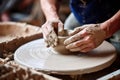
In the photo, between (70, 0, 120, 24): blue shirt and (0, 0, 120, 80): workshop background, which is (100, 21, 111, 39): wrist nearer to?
(70, 0, 120, 24): blue shirt

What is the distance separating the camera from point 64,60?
152 cm

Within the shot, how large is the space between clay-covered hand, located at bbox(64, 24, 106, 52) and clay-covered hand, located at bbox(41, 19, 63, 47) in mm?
73

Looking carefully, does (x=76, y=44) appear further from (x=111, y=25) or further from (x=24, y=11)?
(x=24, y=11)

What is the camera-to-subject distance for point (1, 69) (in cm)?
132

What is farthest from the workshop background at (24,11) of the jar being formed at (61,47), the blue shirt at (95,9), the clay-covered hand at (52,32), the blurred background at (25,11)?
the jar being formed at (61,47)

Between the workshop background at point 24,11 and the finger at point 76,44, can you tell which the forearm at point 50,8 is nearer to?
the finger at point 76,44

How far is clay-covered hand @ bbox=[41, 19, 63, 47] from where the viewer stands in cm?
158

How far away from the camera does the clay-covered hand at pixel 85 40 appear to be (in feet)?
5.04

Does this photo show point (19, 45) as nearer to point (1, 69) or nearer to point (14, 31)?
point (14, 31)

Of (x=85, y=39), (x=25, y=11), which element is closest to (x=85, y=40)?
(x=85, y=39)

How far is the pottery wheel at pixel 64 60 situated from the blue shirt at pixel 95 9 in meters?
0.36

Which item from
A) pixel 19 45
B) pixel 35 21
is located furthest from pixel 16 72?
pixel 35 21

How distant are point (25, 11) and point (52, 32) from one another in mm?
3408

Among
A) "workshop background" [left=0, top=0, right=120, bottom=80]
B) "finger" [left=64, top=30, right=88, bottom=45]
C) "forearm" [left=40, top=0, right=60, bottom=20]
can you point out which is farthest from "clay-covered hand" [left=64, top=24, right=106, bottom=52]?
"workshop background" [left=0, top=0, right=120, bottom=80]
